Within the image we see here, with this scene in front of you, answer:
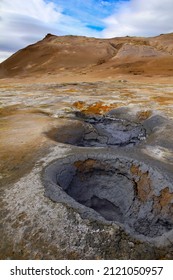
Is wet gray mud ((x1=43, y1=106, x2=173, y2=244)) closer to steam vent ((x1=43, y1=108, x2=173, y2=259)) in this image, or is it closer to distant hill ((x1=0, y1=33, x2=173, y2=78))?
steam vent ((x1=43, y1=108, x2=173, y2=259))

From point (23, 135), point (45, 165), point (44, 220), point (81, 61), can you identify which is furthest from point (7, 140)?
point (81, 61)

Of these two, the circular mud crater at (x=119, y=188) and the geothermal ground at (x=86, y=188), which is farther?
the circular mud crater at (x=119, y=188)

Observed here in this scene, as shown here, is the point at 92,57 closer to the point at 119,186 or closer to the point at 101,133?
the point at 101,133

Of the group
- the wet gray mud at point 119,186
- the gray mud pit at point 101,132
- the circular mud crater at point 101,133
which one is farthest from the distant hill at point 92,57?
the wet gray mud at point 119,186

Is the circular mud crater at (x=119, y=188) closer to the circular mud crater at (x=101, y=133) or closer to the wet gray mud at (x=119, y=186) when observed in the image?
the wet gray mud at (x=119, y=186)

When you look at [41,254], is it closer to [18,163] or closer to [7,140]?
[18,163]

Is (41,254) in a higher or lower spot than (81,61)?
lower

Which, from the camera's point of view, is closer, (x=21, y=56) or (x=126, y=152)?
(x=126, y=152)
